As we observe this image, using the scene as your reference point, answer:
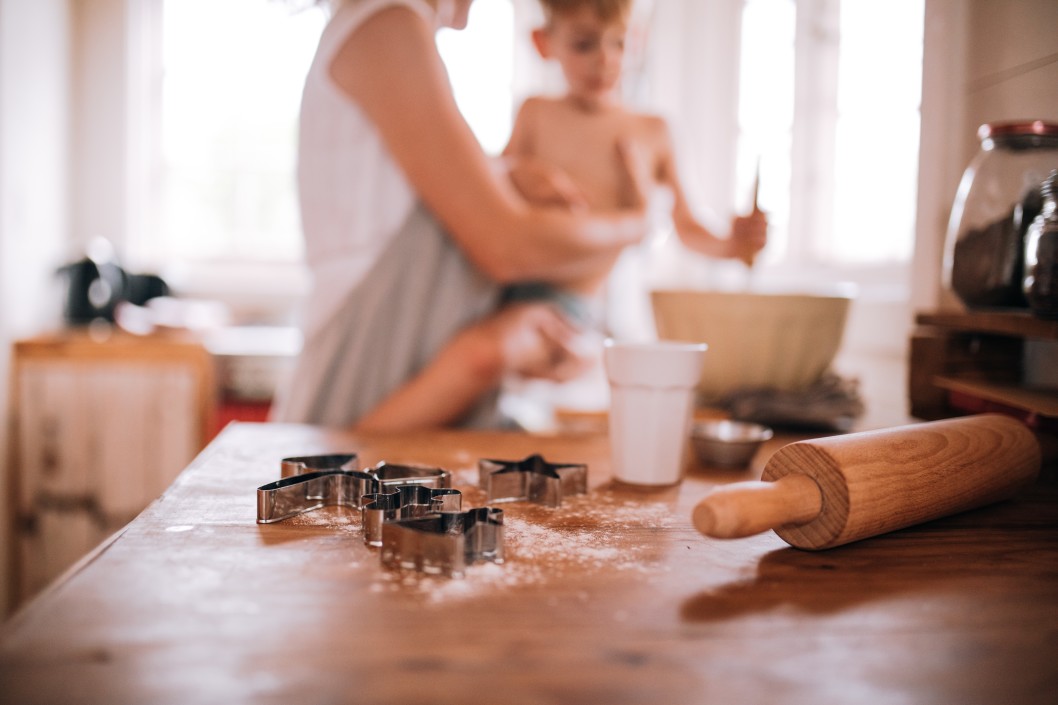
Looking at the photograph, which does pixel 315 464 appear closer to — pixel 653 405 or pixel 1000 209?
pixel 653 405

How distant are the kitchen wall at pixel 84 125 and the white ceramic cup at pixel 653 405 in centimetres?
58

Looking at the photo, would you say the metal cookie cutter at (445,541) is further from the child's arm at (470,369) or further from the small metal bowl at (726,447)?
the child's arm at (470,369)

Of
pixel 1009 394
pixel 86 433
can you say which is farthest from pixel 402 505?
pixel 86 433

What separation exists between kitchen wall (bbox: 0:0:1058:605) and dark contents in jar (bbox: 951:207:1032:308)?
160mm

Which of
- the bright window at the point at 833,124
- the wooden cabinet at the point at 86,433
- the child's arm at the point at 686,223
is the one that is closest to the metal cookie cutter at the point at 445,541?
the child's arm at the point at 686,223

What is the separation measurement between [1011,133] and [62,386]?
2.33 m

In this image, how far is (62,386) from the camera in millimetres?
2207

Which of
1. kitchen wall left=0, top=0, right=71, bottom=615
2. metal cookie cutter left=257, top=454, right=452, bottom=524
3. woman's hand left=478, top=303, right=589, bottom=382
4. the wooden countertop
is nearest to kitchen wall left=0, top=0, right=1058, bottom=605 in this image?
kitchen wall left=0, top=0, right=71, bottom=615

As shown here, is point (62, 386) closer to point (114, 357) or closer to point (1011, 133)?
point (114, 357)

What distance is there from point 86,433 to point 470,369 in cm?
165

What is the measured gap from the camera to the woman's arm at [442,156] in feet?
3.15

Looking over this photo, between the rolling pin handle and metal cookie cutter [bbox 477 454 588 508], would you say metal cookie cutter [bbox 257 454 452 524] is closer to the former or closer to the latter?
metal cookie cutter [bbox 477 454 588 508]

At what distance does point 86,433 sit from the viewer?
7.25 feet

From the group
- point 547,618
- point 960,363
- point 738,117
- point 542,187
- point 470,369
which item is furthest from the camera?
point 738,117
